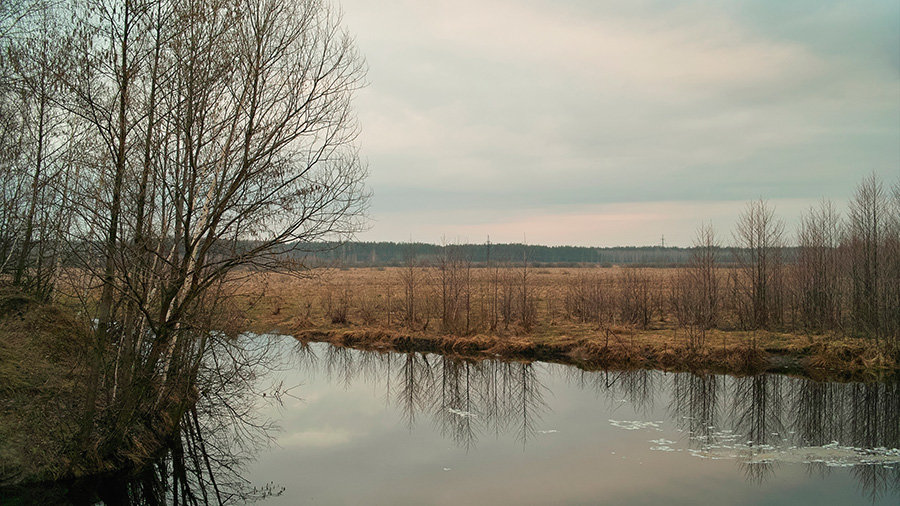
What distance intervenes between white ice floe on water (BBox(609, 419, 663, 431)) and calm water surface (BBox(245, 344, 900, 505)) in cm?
4

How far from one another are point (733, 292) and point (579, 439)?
14.2 metres

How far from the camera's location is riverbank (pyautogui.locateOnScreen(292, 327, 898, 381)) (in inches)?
649

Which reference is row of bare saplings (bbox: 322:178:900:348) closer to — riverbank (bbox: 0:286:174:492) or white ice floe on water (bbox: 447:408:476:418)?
white ice floe on water (bbox: 447:408:476:418)

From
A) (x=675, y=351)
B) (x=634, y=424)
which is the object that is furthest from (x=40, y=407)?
(x=675, y=351)

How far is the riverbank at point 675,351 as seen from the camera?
16.5 metres

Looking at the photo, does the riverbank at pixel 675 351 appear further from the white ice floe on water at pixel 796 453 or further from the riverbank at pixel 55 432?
the riverbank at pixel 55 432

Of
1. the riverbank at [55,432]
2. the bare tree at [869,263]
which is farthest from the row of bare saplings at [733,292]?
the riverbank at [55,432]

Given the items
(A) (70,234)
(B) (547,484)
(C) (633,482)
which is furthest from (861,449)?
(A) (70,234)

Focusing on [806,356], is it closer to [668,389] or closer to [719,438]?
[668,389]

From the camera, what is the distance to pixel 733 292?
74.2 ft

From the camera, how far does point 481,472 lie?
954 centimetres

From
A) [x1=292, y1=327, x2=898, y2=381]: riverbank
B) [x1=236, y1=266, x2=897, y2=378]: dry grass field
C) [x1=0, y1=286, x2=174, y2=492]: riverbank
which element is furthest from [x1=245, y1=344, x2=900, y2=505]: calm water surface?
[x1=0, y1=286, x2=174, y2=492]: riverbank

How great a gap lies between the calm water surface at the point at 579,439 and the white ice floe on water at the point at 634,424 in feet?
0.13

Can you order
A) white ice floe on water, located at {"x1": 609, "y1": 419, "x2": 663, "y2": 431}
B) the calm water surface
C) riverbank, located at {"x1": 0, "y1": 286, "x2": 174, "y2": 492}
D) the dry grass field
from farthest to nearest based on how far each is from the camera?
the dry grass field, white ice floe on water, located at {"x1": 609, "y1": 419, "x2": 663, "y2": 431}, the calm water surface, riverbank, located at {"x1": 0, "y1": 286, "x2": 174, "y2": 492}
